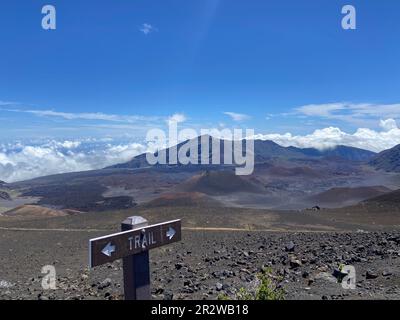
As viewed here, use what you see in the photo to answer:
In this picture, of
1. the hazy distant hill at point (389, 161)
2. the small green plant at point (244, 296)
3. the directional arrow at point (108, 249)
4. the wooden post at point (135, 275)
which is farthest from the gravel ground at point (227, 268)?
the hazy distant hill at point (389, 161)

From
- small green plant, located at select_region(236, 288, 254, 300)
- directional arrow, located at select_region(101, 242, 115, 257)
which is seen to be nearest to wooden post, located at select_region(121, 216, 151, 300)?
directional arrow, located at select_region(101, 242, 115, 257)

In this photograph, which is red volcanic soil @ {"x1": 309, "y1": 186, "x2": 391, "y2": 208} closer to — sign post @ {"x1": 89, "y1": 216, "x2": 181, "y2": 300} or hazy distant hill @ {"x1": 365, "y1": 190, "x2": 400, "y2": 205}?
hazy distant hill @ {"x1": 365, "y1": 190, "x2": 400, "y2": 205}

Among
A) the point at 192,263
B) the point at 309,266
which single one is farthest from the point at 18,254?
the point at 309,266

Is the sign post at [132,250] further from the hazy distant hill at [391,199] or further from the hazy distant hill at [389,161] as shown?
the hazy distant hill at [389,161]

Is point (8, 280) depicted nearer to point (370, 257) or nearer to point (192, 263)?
point (192, 263)

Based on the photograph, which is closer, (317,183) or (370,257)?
(370,257)

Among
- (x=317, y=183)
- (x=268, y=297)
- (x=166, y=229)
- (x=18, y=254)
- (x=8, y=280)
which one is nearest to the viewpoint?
(x=166, y=229)

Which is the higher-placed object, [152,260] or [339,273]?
[339,273]
